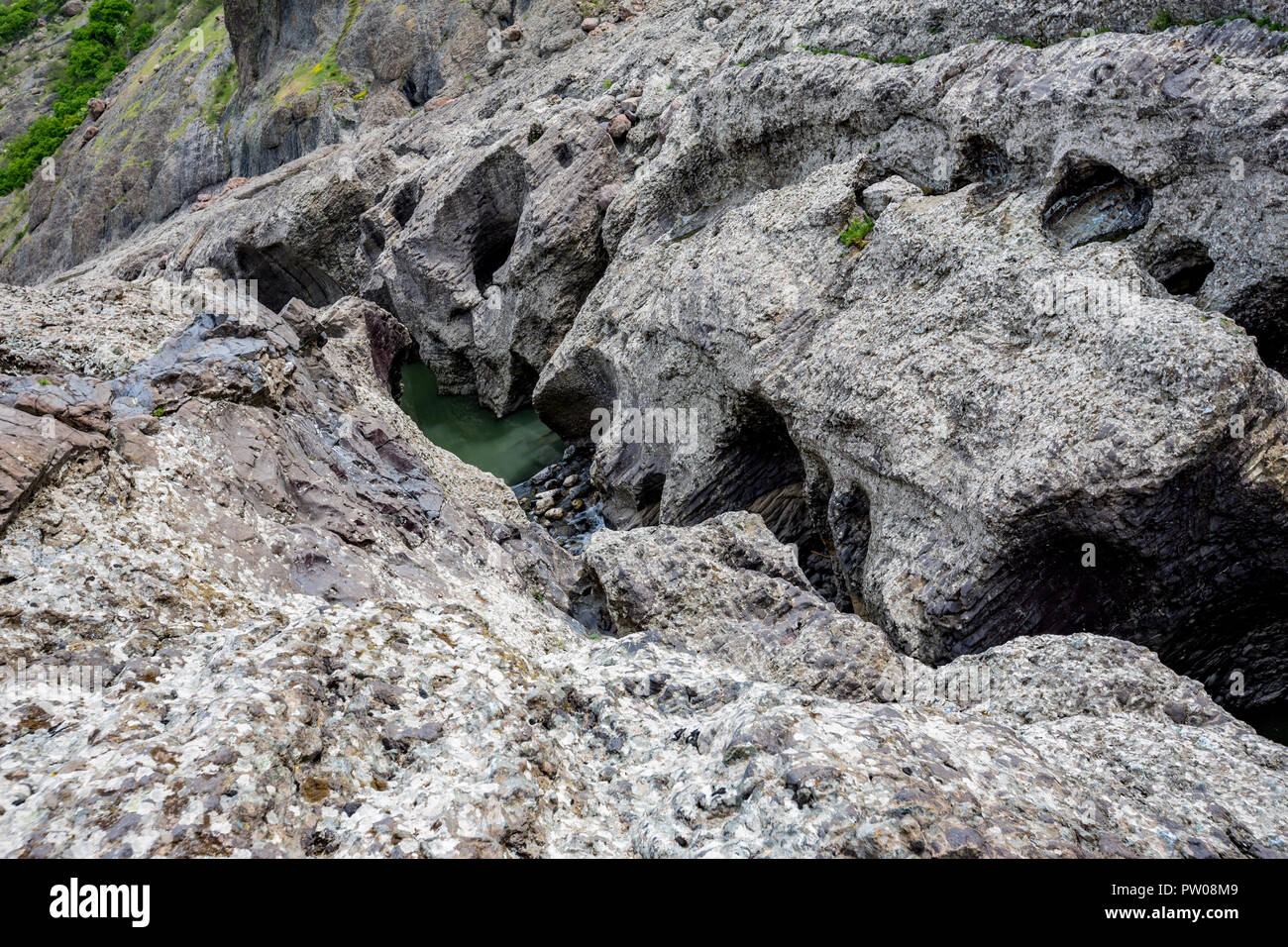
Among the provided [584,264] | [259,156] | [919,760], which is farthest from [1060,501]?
[259,156]

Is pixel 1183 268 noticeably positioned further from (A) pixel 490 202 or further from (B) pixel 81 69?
(B) pixel 81 69

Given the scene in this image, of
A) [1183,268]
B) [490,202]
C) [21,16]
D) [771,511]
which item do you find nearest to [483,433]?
[490,202]

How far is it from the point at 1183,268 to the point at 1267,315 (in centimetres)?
162

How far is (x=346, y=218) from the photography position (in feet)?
129

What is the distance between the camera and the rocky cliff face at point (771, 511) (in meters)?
6.68

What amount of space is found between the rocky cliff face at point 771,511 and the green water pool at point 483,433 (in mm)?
2844

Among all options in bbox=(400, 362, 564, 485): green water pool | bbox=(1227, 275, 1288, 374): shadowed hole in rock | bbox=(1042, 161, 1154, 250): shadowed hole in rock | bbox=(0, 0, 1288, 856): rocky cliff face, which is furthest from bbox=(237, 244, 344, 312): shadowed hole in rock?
bbox=(1227, 275, 1288, 374): shadowed hole in rock

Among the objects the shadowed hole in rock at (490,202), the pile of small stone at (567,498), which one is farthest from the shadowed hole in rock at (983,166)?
the shadowed hole in rock at (490,202)

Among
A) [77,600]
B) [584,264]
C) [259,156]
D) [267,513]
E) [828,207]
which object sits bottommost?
[77,600]

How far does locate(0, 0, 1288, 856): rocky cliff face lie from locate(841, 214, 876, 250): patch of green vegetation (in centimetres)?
7

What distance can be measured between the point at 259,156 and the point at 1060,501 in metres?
62.2

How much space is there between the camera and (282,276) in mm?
42000

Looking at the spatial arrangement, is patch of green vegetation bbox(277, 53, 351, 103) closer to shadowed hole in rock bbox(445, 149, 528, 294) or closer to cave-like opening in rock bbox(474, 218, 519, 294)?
cave-like opening in rock bbox(474, 218, 519, 294)
